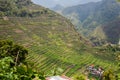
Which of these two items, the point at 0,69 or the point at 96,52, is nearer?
the point at 0,69

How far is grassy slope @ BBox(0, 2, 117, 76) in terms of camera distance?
62.6 metres

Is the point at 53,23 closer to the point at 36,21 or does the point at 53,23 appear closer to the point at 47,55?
the point at 36,21

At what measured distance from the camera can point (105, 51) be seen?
8712cm

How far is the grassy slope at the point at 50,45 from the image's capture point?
62.6m

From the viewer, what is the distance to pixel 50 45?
78000 mm

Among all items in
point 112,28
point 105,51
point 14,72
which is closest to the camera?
point 14,72

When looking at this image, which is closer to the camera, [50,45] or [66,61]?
[66,61]

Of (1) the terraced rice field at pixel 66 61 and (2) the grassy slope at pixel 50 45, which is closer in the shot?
(1) the terraced rice field at pixel 66 61

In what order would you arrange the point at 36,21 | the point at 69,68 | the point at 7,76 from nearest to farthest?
1. the point at 7,76
2. the point at 69,68
3. the point at 36,21

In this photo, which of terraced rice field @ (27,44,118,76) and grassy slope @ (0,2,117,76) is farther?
grassy slope @ (0,2,117,76)

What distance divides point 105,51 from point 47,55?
998 inches

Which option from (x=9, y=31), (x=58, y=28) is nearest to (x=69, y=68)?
(x=9, y=31)

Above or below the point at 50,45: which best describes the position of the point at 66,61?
below

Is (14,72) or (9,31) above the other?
(14,72)
